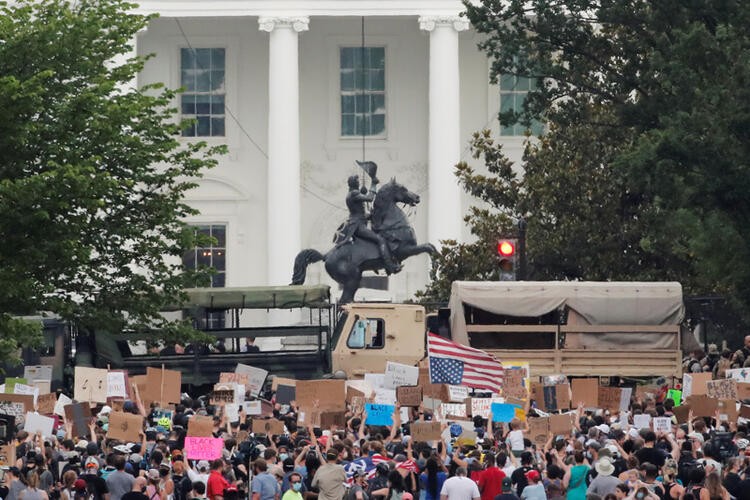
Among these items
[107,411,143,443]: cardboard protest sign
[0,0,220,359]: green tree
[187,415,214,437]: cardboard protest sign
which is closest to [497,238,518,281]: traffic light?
[0,0,220,359]: green tree

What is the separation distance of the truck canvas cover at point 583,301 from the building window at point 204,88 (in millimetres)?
25825

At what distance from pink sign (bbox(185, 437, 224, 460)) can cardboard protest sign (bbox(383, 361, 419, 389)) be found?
23.2 ft

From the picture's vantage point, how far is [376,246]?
42219mm

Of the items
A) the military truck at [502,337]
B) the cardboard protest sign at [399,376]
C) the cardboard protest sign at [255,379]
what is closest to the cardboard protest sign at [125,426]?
the cardboard protest sign at [399,376]

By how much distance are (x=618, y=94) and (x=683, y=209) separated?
539 centimetres

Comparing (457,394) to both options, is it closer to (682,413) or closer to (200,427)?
(682,413)

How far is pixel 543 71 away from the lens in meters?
39.1

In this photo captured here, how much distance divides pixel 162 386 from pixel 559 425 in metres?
6.03

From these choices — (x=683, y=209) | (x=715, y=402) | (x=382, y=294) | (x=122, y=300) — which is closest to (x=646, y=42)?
(x=683, y=209)

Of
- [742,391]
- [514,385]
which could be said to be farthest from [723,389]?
[514,385]

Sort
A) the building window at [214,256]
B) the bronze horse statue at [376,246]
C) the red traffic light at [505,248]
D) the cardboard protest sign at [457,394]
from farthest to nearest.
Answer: the building window at [214,256]
the bronze horse statue at [376,246]
the red traffic light at [505,248]
the cardboard protest sign at [457,394]

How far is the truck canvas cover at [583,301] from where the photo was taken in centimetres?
3641

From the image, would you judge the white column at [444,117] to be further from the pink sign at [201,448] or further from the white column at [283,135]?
the pink sign at [201,448]

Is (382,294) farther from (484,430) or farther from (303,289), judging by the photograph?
(484,430)
